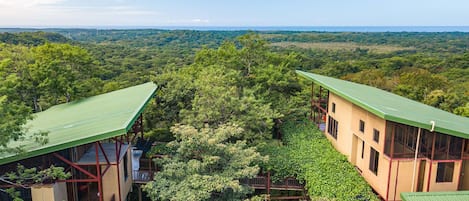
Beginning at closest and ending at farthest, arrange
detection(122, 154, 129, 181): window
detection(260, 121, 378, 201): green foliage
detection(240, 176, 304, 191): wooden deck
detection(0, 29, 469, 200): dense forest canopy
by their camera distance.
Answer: detection(260, 121, 378, 201): green foliage < detection(0, 29, 469, 200): dense forest canopy < detection(122, 154, 129, 181): window < detection(240, 176, 304, 191): wooden deck

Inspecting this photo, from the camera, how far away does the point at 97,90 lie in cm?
2342

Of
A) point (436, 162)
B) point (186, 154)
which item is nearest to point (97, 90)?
point (186, 154)

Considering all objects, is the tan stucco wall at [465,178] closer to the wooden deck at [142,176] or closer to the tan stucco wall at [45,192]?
the wooden deck at [142,176]

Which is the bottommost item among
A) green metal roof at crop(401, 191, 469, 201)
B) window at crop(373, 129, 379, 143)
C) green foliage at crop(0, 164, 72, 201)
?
green metal roof at crop(401, 191, 469, 201)

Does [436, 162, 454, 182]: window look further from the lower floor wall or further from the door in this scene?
the door

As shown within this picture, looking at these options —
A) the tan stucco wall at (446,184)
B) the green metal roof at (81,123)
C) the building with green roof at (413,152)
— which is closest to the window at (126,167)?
the green metal roof at (81,123)

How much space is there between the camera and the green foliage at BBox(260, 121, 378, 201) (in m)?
13.0

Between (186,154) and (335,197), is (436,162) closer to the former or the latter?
(335,197)

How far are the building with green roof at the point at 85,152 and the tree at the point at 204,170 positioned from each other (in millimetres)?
1761

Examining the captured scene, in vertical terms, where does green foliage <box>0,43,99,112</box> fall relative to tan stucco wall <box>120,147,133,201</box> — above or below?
above

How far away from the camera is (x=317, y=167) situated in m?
14.9

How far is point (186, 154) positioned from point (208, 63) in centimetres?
1172

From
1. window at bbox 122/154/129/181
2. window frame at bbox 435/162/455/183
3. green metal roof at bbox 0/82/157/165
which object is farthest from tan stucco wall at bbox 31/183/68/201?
window frame at bbox 435/162/455/183

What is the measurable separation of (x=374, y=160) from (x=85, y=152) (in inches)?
459
